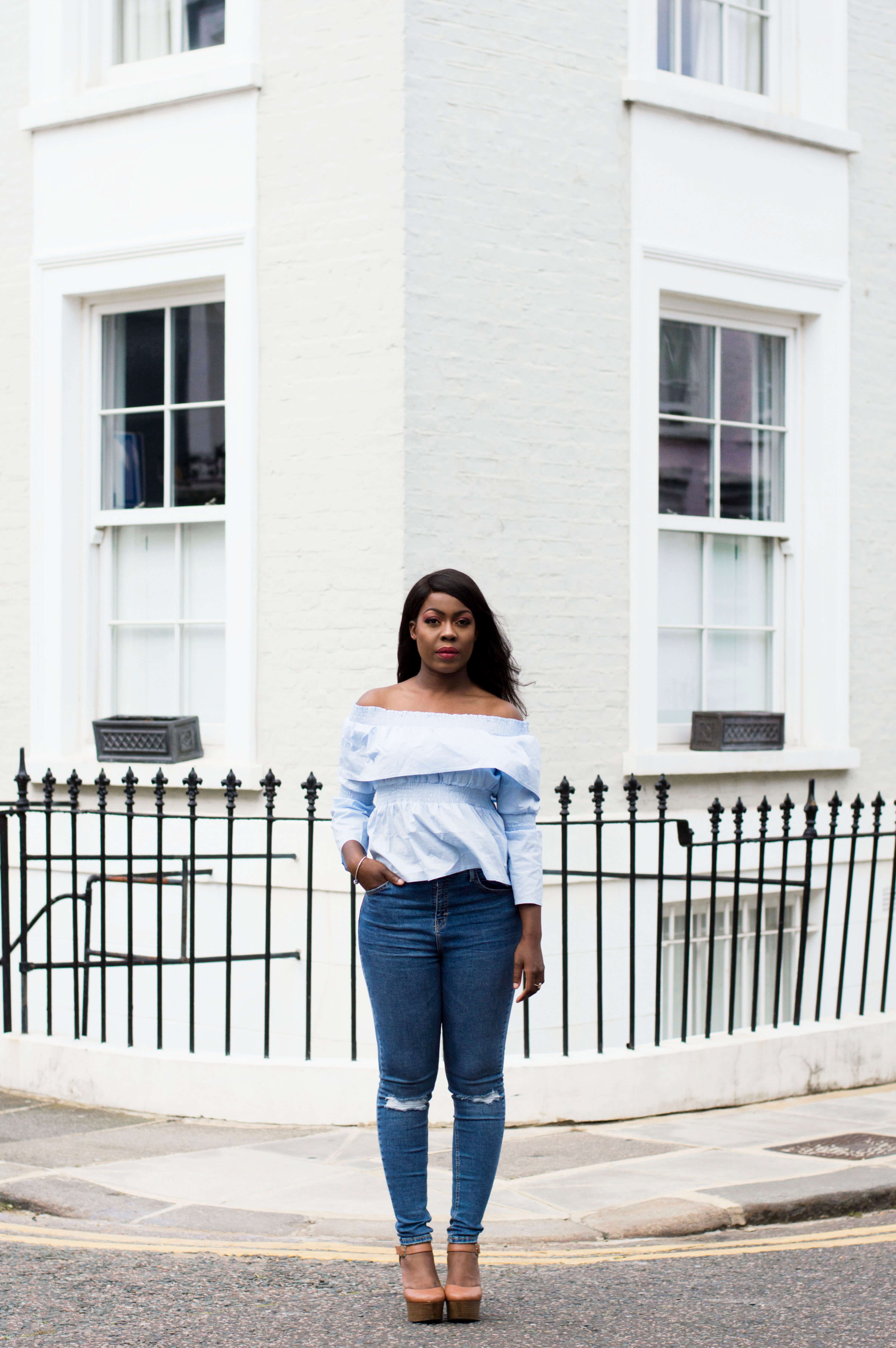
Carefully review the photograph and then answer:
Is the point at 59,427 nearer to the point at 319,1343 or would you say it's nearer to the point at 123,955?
the point at 123,955

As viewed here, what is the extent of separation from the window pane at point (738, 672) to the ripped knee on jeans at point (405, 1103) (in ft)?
16.9

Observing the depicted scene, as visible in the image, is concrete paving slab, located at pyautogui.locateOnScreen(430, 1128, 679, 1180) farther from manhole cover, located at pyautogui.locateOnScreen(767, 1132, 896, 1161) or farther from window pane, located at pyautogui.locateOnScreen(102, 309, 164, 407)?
window pane, located at pyautogui.locateOnScreen(102, 309, 164, 407)

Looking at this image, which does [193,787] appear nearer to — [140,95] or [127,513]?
[127,513]

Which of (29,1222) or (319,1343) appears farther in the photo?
(29,1222)

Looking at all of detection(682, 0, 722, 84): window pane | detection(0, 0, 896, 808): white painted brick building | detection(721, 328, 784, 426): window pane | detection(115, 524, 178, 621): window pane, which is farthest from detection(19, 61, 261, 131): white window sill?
detection(721, 328, 784, 426): window pane

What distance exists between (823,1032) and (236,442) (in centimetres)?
407

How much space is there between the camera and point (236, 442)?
838 centimetres

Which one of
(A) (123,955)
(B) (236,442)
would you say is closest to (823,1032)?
(A) (123,955)

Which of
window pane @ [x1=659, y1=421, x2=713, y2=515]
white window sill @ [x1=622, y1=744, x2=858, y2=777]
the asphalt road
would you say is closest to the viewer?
the asphalt road

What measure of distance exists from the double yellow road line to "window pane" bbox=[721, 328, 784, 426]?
17.6ft

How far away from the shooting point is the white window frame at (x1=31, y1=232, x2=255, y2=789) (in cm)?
877

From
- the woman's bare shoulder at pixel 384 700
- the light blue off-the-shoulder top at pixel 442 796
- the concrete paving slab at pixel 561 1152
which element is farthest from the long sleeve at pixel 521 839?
the concrete paving slab at pixel 561 1152

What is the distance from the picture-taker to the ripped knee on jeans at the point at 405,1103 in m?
4.31

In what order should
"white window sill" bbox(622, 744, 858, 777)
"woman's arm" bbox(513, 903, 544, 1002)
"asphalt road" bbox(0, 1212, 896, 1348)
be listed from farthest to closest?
"white window sill" bbox(622, 744, 858, 777)
"woman's arm" bbox(513, 903, 544, 1002)
"asphalt road" bbox(0, 1212, 896, 1348)
